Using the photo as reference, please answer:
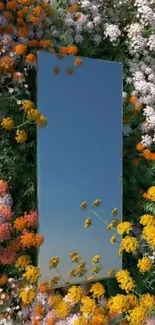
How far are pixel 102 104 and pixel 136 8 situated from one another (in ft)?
3.93

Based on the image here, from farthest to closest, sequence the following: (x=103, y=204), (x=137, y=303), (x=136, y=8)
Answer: (x=136, y=8) < (x=103, y=204) < (x=137, y=303)

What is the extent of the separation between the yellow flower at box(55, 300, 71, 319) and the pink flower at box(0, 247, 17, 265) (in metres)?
0.40

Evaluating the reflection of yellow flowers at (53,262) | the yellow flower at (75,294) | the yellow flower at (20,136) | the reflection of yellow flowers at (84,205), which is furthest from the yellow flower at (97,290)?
the yellow flower at (20,136)

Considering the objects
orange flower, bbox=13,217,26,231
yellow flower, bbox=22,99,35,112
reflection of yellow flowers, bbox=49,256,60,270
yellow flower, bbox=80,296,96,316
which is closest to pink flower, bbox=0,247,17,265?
orange flower, bbox=13,217,26,231

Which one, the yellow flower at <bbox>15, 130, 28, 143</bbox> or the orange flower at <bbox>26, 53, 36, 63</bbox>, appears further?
the orange flower at <bbox>26, 53, 36, 63</bbox>

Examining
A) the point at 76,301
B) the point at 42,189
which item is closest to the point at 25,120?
the point at 42,189

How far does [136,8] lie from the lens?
4.23 m

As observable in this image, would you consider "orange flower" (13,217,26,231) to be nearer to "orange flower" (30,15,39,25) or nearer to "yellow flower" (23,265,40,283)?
"yellow flower" (23,265,40,283)

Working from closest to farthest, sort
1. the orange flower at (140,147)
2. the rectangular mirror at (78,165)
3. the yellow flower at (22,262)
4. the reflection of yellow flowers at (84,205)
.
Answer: the yellow flower at (22,262) → the rectangular mirror at (78,165) → the reflection of yellow flowers at (84,205) → the orange flower at (140,147)

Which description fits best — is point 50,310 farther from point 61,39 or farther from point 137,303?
point 61,39

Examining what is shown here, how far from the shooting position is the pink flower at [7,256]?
3.06m

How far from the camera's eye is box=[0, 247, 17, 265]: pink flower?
306 cm

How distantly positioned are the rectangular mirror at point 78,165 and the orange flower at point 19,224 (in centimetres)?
16

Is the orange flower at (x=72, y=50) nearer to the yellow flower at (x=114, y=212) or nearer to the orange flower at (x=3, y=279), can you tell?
the yellow flower at (x=114, y=212)
